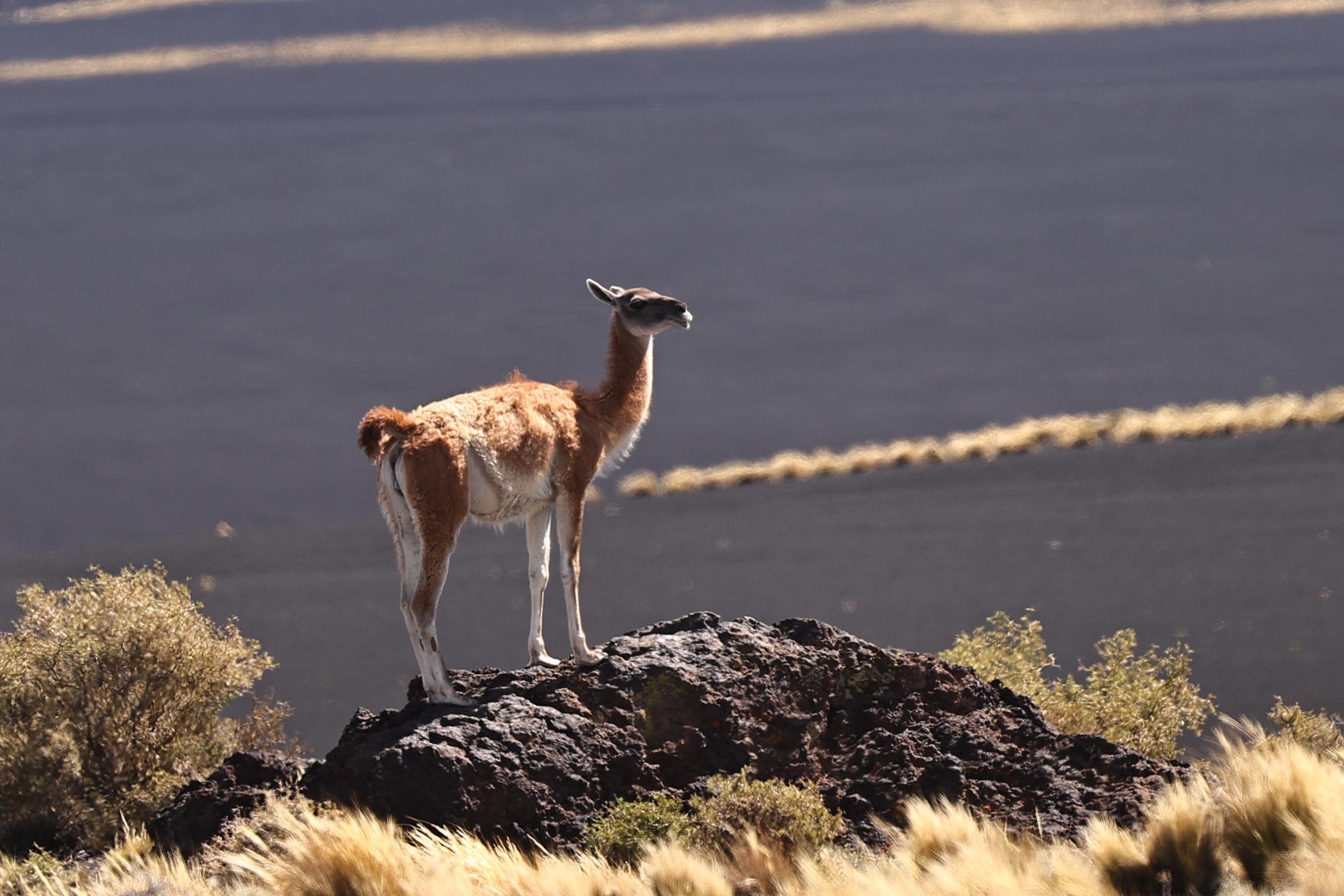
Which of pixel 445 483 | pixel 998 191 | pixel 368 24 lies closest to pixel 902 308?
pixel 998 191

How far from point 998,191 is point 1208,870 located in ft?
161

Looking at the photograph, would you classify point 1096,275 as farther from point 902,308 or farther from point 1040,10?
point 1040,10

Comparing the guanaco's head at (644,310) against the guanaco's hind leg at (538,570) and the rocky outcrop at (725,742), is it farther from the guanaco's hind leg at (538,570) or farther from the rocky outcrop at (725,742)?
the rocky outcrop at (725,742)

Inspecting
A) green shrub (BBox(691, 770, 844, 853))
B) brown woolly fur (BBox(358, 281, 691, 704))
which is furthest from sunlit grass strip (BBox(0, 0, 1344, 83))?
green shrub (BBox(691, 770, 844, 853))

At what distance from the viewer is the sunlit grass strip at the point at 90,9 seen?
7200 centimetres

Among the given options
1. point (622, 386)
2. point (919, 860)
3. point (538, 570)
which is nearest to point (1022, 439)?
point (622, 386)

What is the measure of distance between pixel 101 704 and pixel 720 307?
3641 cm

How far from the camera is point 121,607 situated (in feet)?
45.9

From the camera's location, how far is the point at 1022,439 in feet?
129

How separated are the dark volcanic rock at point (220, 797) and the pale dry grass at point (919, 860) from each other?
0.88 m

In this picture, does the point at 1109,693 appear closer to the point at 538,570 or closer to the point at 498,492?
the point at 538,570

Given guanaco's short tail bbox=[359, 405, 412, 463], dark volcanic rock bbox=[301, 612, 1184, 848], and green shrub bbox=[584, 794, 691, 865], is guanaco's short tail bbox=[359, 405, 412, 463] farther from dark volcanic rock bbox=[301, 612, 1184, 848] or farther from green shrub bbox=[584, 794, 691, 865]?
green shrub bbox=[584, 794, 691, 865]

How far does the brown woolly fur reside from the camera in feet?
34.8

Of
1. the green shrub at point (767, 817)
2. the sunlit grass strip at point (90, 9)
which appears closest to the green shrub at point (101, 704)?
the green shrub at point (767, 817)
